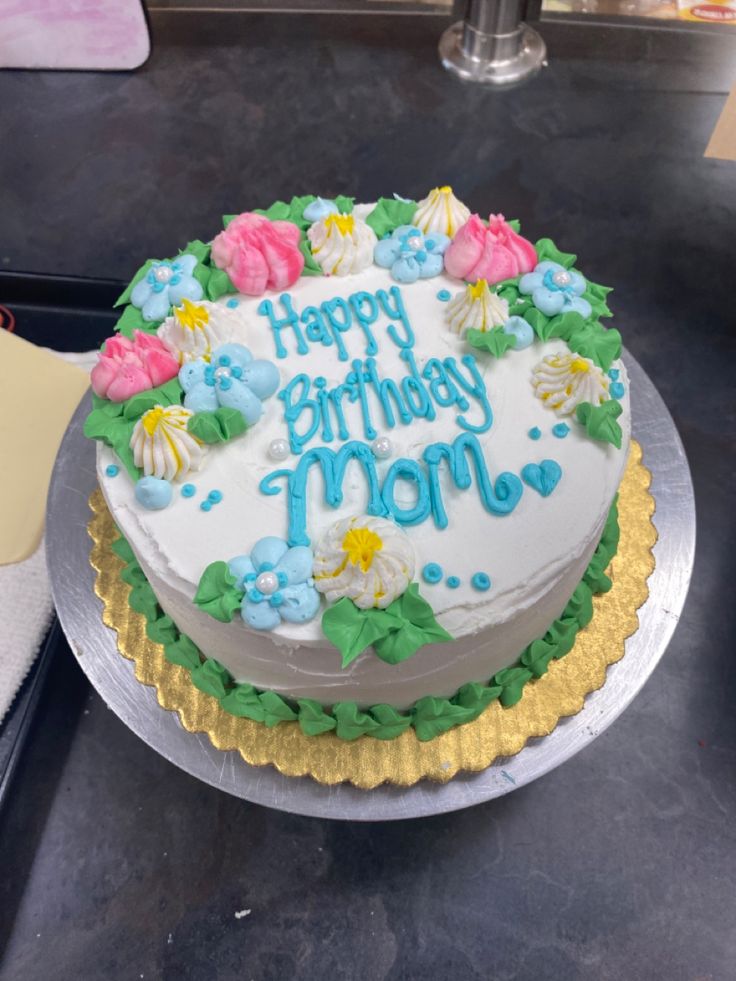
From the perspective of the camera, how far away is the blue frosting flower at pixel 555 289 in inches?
59.7

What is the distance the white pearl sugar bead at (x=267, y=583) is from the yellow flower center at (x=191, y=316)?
50cm

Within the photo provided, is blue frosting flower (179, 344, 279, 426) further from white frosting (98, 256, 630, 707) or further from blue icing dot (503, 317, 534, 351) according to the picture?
blue icing dot (503, 317, 534, 351)

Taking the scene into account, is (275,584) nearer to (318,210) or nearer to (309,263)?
(309,263)

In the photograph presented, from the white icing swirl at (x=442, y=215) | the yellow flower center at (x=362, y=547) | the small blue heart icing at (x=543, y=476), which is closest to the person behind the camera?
the yellow flower center at (x=362, y=547)

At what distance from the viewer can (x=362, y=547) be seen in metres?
1.17

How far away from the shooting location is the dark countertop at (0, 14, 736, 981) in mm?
1614

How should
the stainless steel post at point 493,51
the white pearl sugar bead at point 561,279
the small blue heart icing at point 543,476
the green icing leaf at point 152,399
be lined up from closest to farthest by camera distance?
the small blue heart icing at point 543,476
the green icing leaf at point 152,399
the white pearl sugar bead at point 561,279
the stainless steel post at point 493,51

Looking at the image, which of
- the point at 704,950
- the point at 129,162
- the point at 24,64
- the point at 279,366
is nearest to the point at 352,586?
the point at 279,366

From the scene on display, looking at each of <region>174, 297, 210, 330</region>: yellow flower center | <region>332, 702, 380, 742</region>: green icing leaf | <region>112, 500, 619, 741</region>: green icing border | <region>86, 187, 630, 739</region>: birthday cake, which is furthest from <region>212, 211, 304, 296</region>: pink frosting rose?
<region>332, 702, 380, 742</region>: green icing leaf

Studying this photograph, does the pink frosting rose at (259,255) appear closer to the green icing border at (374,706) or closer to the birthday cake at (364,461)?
the birthday cake at (364,461)

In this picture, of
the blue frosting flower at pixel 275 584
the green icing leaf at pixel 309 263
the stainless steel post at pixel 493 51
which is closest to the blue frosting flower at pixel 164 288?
the green icing leaf at pixel 309 263

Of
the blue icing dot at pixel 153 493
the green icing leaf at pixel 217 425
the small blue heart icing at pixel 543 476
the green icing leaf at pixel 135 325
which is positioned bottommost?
the blue icing dot at pixel 153 493

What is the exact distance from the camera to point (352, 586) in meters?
1.20

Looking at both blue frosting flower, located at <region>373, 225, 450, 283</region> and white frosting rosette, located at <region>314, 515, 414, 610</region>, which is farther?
blue frosting flower, located at <region>373, 225, 450, 283</region>
